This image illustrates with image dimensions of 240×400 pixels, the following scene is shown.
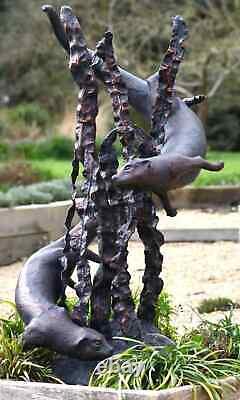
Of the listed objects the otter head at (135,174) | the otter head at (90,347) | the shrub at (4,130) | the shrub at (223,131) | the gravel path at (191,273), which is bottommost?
the gravel path at (191,273)


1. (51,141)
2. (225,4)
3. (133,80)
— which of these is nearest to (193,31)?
(225,4)

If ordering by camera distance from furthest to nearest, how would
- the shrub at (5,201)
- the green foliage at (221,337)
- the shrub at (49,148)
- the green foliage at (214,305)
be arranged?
the shrub at (49,148) < the shrub at (5,201) < the green foliage at (214,305) < the green foliage at (221,337)

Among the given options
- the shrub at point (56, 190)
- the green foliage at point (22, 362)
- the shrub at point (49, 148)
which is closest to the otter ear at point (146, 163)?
the green foliage at point (22, 362)

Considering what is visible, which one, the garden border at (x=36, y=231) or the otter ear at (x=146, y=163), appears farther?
the garden border at (x=36, y=231)

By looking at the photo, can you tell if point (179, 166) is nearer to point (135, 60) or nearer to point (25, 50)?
point (135, 60)

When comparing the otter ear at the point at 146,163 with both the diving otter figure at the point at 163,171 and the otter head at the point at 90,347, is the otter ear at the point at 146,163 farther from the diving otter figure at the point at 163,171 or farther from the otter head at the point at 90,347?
the otter head at the point at 90,347

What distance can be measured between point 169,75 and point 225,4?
19.7 metres

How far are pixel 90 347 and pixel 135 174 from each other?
80cm

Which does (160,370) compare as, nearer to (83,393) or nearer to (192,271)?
(83,393)

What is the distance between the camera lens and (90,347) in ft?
12.1

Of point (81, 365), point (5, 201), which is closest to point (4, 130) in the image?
point (5, 201)

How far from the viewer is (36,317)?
374 cm

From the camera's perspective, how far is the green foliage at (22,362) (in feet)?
12.3

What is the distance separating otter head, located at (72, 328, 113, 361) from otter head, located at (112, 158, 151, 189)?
0.71 meters
